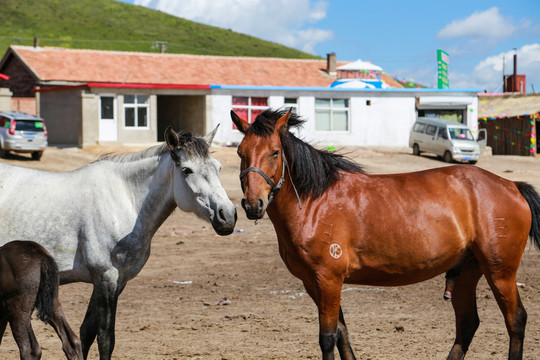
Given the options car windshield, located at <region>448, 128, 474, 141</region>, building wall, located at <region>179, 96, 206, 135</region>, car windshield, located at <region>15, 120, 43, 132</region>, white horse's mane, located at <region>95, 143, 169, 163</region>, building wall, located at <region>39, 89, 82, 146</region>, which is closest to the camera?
white horse's mane, located at <region>95, 143, 169, 163</region>

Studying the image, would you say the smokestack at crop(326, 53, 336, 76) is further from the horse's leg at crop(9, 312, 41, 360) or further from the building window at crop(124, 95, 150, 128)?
the horse's leg at crop(9, 312, 41, 360)

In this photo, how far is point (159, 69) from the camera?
40844mm

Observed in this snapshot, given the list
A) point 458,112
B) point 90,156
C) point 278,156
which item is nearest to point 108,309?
point 278,156

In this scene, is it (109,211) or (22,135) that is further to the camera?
(22,135)

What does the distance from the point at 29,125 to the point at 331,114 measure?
1770 centimetres

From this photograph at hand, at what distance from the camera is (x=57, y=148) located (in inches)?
1342

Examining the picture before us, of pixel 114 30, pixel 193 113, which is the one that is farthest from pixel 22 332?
pixel 114 30

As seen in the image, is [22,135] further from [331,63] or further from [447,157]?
[331,63]

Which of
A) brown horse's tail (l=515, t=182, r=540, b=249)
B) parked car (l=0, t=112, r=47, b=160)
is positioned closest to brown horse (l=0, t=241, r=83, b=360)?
brown horse's tail (l=515, t=182, r=540, b=249)

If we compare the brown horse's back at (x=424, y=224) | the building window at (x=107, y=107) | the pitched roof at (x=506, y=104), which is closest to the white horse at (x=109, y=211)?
the brown horse's back at (x=424, y=224)

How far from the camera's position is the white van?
1419 inches

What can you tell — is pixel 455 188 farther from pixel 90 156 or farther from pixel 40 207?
pixel 90 156

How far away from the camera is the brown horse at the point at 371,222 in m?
6.05

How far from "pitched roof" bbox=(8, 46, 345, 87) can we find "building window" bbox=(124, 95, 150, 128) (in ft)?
4.82
